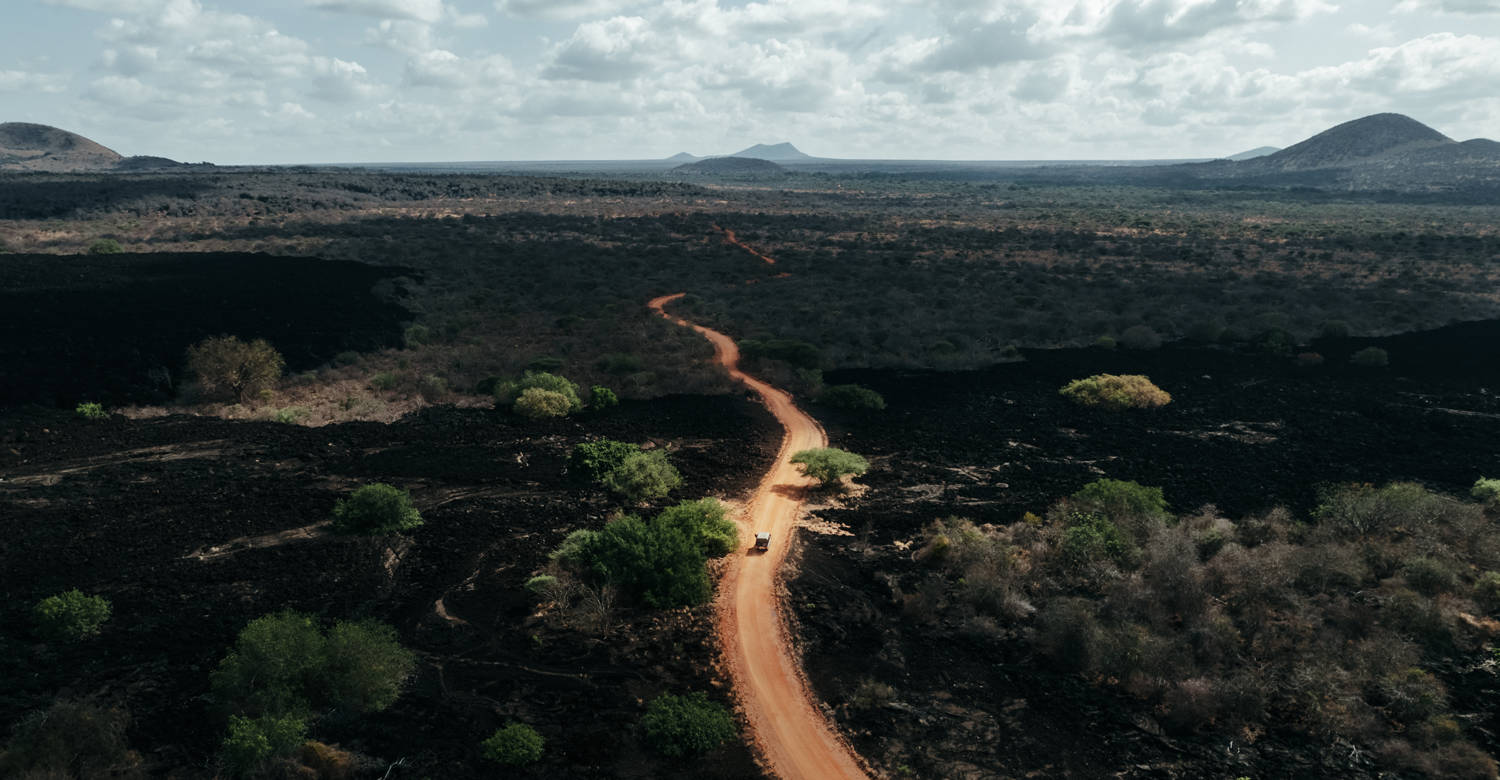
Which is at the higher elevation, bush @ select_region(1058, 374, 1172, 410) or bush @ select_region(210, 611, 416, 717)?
bush @ select_region(1058, 374, 1172, 410)

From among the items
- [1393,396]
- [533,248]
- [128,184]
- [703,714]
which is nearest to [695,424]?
[703,714]

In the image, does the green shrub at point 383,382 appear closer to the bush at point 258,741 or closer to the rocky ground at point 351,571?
the rocky ground at point 351,571

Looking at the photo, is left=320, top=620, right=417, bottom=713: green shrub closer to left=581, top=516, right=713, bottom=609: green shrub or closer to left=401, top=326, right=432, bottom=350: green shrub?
left=581, top=516, right=713, bottom=609: green shrub

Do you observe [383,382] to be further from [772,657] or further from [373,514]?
[772,657]

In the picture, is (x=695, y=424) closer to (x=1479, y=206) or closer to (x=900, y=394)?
(x=900, y=394)

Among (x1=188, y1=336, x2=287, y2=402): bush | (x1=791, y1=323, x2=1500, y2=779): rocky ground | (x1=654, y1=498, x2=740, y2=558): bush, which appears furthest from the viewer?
(x1=188, y1=336, x2=287, y2=402): bush

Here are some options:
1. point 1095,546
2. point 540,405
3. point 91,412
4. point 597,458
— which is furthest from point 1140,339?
point 91,412

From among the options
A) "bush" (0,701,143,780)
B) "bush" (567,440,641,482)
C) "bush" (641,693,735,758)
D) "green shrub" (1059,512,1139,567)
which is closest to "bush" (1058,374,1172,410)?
"green shrub" (1059,512,1139,567)
